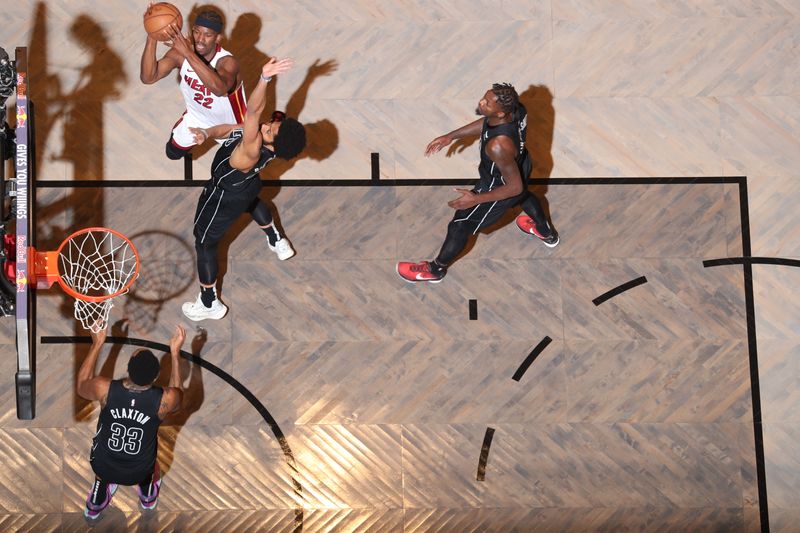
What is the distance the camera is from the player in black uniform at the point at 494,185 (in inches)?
241

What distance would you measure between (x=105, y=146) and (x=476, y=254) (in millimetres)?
3418

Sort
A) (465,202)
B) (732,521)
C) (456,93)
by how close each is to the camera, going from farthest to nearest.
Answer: (456,93) → (732,521) → (465,202)

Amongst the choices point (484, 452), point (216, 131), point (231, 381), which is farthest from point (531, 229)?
point (231, 381)

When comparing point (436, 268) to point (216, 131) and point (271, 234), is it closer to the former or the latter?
point (271, 234)

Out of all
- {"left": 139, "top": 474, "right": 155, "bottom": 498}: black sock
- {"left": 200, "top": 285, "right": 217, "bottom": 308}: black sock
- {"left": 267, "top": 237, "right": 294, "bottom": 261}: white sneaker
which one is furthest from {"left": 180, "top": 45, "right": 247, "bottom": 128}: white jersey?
{"left": 139, "top": 474, "right": 155, "bottom": 498}: black sock

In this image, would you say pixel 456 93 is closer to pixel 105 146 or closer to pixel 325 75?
pixel 325 75

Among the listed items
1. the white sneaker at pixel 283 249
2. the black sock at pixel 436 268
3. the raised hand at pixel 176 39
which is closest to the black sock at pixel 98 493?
the white sneaker at pixel 283 249

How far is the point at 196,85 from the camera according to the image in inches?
255

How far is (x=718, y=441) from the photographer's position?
279 inches

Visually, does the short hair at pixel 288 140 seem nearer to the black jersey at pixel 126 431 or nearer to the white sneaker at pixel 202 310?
the white sneaker at pixel 202 310

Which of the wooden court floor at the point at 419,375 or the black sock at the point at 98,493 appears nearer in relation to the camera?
the black sock at the point at 98,493

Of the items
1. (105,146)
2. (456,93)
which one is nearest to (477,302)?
(456,93)

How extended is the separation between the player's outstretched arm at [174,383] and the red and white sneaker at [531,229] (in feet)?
9.98

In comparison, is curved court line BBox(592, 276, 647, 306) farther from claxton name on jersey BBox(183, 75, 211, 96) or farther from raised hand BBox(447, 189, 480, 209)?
claxton name on jersey BBox(183, 75, 211, 96)
